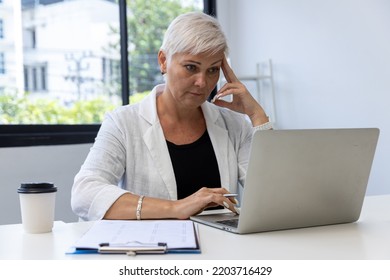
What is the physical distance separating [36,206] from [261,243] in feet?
1.71

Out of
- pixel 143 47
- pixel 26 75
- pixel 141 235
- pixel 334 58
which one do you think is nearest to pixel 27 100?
pixel 26 75

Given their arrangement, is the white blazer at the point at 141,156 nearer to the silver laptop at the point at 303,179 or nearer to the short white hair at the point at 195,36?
the short white hair at the point at 195,36

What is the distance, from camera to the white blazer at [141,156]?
155 cm

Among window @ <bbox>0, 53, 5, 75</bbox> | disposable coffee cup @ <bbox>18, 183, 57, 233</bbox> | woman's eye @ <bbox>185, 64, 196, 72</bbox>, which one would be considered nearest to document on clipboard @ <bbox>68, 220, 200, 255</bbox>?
disposable coffee cup @ <bbox>18, 183, 57, 233</bbox>

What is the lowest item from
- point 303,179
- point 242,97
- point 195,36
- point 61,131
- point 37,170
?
point 37,170

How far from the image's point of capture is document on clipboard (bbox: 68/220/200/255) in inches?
40.4

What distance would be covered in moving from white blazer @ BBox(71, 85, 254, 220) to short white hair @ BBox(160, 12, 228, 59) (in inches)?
10.3

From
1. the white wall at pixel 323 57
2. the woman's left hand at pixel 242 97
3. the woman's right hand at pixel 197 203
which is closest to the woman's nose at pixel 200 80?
the woman's left hand at pixel 242 97

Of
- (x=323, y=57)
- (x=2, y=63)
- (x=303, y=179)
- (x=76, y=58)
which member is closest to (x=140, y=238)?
(x=303, y=179)

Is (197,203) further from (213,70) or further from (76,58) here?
(76,58)

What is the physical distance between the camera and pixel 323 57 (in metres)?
3.34

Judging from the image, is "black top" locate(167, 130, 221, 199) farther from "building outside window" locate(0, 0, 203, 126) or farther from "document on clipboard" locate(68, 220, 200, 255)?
"building outside window" locate(0, 0, 203, 126)

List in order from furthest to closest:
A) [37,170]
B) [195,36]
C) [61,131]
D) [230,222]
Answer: [61,131] → [37,170] → [195,36] → [230,222]

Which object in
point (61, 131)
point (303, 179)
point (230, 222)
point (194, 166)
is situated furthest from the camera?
point (61, 131)
